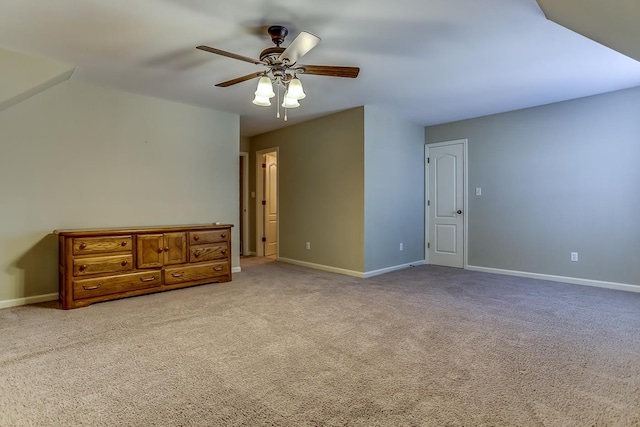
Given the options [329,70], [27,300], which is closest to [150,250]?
[27,300]

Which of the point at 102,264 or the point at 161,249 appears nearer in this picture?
the point at 102,264

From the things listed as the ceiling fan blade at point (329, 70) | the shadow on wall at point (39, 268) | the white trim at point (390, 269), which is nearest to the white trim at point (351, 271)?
the white trim at point (390, 269)

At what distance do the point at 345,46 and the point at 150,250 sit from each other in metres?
2.97

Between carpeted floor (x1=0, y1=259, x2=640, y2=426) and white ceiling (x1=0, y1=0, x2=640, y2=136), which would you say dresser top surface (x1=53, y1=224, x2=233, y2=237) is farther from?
white ceiling (x1=0, y1=0, x2=640, y2=136)

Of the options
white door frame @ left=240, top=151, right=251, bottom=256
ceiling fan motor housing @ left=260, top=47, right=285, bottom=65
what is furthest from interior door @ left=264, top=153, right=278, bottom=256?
ceiling fan motor housing @ left=260, top=47, right=285, bottom=65

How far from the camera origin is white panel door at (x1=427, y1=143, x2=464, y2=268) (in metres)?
5.41

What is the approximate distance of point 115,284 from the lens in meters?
3.47

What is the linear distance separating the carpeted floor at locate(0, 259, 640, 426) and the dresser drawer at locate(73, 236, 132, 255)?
1.84ft

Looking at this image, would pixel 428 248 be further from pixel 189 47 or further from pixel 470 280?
pixel 189 47

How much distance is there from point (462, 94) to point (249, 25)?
9.32 ft

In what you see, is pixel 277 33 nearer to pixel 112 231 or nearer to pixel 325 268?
pixel 112 231

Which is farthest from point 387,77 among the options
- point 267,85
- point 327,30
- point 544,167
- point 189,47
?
point 544,167

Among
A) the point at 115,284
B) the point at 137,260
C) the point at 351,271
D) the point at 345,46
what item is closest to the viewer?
A: the point at 345,46

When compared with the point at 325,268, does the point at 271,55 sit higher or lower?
higher
